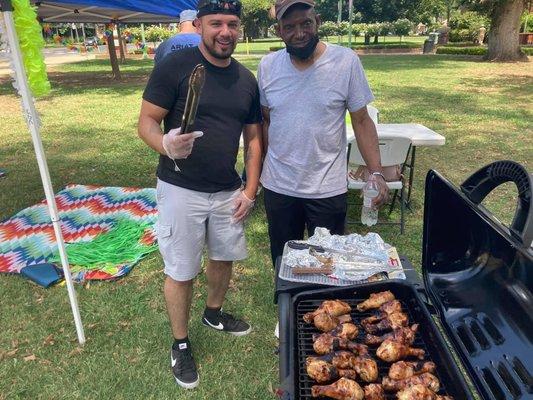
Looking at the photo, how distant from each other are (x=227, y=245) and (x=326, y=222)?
0.59 meters

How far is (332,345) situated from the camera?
5.49 ft

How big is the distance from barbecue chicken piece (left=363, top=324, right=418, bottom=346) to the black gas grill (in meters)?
0.04

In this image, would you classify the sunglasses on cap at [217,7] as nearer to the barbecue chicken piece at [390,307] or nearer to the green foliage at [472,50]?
the barbecue chicken piece at [390,307]

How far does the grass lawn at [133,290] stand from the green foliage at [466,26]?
73.6 ft

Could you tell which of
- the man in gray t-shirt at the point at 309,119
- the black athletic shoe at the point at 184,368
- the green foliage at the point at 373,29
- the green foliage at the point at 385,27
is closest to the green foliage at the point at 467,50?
the green foliage at the point at 373,29

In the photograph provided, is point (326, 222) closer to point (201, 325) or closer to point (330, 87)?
point (330, 87)

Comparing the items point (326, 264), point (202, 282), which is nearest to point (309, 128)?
Answer: point (326, 264)

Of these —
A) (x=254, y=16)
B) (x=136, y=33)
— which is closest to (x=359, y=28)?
(x=254, y=16)

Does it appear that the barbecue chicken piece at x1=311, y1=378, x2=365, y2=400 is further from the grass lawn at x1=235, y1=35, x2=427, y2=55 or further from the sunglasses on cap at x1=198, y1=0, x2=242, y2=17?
the grass lawn at x1=235, y1=35, x2=427, y2=55

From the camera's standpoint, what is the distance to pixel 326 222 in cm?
252

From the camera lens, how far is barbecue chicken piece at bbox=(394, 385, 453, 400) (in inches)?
55.7

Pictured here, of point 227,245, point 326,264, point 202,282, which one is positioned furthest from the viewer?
point 202,282

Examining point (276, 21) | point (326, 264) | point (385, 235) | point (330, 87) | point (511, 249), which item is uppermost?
point (276, 21)

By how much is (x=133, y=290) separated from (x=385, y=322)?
246 cm
